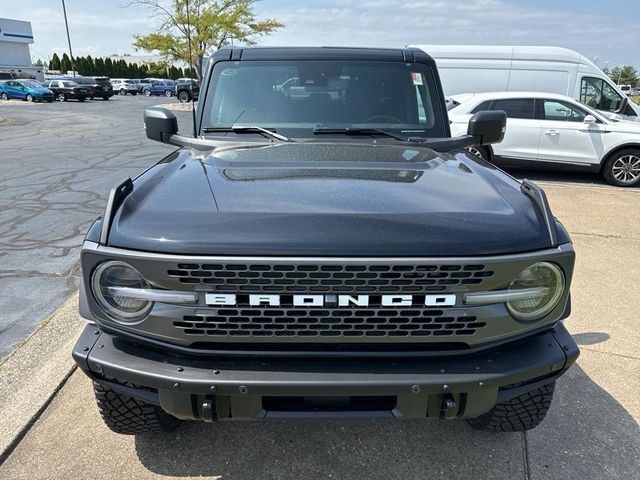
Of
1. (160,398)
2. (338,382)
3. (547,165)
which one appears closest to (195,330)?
(160,398)

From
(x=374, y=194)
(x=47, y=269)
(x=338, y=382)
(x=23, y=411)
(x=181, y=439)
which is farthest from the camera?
(x=47, y=269)

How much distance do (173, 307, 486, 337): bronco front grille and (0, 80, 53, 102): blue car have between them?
1462 inches

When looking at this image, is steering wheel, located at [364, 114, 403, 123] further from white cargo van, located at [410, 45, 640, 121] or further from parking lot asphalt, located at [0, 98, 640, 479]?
white cargo van, located at [410, 45, 640, 121]

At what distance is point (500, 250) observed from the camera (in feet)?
5.97

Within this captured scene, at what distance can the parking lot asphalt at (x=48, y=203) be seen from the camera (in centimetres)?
415

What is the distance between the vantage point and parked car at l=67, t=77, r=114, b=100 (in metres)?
35.6

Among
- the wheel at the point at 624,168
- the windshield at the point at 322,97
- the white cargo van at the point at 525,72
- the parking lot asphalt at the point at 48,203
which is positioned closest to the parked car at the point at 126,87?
the parking lot asphalt at the point at 48,203

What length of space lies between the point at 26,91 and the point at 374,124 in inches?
1472

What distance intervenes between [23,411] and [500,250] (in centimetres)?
264

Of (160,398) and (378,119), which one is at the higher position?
(378,119)

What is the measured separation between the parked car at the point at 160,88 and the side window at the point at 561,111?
42448mm

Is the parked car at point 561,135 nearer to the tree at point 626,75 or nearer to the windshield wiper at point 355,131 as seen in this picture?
the windshield wiper at point 355,131

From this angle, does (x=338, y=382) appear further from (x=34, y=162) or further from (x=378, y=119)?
(x=34, y=162)

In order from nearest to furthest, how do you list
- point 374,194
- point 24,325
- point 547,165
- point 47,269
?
1. point 374,194
2. point 24,325
3. point 47,269
4. point 547,165
